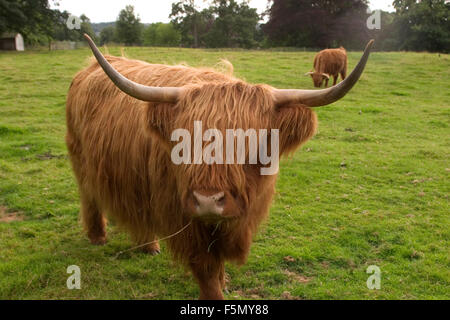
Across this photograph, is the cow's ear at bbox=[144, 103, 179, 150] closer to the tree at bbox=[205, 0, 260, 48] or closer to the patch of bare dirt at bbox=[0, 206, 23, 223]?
the patch of bare dirt at bbox=[0, 206, 23, 223]

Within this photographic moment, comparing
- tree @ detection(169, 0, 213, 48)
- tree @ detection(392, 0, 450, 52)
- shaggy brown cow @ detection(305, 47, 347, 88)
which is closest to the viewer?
shaggy brown cow @ detection(305, 47, 347, 88)

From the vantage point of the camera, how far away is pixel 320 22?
102 ft

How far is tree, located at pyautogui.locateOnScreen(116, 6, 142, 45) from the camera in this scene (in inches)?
1865

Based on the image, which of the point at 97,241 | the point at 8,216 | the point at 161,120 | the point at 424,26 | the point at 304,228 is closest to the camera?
the point at 161,120

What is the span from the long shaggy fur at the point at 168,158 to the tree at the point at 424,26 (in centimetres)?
3215

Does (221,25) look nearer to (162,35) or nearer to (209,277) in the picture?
(162,35)

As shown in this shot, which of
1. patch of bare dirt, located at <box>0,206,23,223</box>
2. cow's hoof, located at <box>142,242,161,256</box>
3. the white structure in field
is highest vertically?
the white structure in field

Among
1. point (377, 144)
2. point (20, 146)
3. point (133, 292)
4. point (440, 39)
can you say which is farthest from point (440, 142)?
point (440, 39)

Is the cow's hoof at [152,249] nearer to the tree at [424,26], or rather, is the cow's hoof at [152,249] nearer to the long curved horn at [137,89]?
the long curved horn at [137,89]

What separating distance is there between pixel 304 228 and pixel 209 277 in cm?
169

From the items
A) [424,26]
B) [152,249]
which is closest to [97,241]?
[152,249]

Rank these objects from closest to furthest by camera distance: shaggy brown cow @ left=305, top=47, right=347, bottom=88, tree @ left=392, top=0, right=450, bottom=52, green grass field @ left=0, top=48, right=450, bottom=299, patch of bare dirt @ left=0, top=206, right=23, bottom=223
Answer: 1. green grass field @ left=0, top=48, right=450, bottom=299
2. patch of bare dirt @ left=0, top=206, right=23, bottom=223
3. shaggy brown cow @ left=305, top=47, right=347, bottom=88
4. tree @ left=392, top=0, right=450, bottom=52

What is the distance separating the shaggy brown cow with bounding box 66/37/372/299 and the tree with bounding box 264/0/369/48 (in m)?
30.3

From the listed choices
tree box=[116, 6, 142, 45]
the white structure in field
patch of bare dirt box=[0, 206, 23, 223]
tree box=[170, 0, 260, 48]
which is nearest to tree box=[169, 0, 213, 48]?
tree box=[170, 0, 260, 48]
